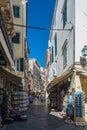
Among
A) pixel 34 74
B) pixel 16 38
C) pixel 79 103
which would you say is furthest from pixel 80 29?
pixel 34 74

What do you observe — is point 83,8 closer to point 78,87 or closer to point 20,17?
point 78,87

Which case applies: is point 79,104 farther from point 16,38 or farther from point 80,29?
point 16,38

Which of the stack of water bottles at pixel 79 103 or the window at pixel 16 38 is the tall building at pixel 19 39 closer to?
the window at pixel 16 38

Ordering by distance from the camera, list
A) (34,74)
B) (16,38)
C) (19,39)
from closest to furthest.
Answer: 1. (16,38)
2. (19,39)
3. (34,74)

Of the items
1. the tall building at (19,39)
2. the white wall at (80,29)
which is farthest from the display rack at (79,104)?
the tall building at (19,39)

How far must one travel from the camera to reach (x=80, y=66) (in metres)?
21.6

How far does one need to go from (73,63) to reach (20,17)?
23.2 meters

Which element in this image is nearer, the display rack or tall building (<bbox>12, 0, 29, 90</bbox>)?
the display rack

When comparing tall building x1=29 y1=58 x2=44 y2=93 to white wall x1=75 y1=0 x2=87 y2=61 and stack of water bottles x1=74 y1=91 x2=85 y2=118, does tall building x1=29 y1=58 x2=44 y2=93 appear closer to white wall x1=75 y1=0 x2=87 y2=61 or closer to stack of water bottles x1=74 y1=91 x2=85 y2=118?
white wall x1=75 y1=0 x2=87 y2=61

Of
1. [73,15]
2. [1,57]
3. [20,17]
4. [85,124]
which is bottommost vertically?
[85,124]

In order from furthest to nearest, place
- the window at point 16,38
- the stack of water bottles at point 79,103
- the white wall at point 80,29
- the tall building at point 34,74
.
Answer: the tall building at point 34,74, the window at point 16,38, the white wall at point 80,29, the stack of water bottles at point 79,103

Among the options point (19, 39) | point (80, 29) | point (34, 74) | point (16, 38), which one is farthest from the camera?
point (34, 74)

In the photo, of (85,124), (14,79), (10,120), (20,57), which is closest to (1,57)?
(14,79)


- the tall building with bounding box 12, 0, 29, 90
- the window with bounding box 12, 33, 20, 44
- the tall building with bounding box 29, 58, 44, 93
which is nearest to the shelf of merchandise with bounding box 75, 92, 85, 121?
the tall building with bounding box 12, 0, 29, 90
